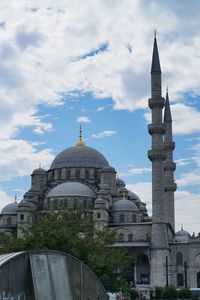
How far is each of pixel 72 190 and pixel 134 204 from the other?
695 centimetres

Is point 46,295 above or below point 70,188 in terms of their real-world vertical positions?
below

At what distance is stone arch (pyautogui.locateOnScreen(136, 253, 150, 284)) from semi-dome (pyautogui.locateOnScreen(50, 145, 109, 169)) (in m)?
15.2

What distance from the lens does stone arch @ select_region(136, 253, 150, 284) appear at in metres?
54.8

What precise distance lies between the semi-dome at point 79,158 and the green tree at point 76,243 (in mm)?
32212

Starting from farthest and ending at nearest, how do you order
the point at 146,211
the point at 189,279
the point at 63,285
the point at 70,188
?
the point at 146,211 < the point at 70,188 < the point at 189,279 < the point at 63,285

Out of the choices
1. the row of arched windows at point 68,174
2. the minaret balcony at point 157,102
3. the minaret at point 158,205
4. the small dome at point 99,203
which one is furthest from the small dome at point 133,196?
the minaret balcony at point 157,102

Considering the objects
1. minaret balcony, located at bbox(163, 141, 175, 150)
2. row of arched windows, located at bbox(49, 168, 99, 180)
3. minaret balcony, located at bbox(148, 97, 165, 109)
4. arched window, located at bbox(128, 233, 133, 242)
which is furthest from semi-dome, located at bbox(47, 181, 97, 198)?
minaret balcony, located at bbox(148, 97, 165, 109)

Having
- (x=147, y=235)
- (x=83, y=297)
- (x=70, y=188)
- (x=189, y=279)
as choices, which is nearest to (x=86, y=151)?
(x=70, y=188)

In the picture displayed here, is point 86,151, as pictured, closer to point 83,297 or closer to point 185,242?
point 185,242

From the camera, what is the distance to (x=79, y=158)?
6719 cm

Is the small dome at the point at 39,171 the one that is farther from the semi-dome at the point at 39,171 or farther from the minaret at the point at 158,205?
the minaret at the point at 158,205

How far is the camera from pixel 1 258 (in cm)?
1277

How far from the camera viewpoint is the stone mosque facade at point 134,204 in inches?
2041

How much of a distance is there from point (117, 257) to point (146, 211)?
35.4 meters
